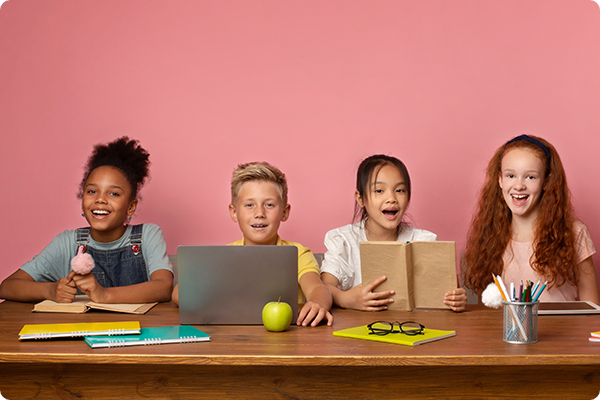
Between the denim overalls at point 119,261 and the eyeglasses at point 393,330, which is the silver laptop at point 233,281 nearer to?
the eyeglasses at point 393,330

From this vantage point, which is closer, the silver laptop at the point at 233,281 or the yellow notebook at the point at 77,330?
the yellow notebook at the point at 77,330

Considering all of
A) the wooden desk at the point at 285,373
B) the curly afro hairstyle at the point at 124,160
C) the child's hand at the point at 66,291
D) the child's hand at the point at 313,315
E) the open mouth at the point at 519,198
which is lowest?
the wooden desk at the point at 285,373

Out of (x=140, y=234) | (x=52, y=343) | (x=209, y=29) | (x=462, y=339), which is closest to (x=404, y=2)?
(x=209, y=29)

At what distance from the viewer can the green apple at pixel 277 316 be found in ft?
4.78

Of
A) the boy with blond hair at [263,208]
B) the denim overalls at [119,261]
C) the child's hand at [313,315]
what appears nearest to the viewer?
the child's hand at [313,315]

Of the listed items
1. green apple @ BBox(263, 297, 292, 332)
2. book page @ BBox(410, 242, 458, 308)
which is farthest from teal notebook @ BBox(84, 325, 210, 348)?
book page @ BBox(410, 242, 458, 308)

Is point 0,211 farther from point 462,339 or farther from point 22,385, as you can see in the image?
point 462,339

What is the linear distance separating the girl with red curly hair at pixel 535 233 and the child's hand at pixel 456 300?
0.58 metres

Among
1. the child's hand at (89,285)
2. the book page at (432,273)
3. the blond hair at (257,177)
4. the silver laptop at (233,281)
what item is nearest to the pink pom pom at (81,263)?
the child's hand at (89,285)

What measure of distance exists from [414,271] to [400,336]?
460 millimetres

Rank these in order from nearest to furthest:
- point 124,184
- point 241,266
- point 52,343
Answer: point 52,343, point 241,266, point 124,184

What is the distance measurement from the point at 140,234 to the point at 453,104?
176 cm

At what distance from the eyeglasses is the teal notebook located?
451mm

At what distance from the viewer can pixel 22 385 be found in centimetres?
137
